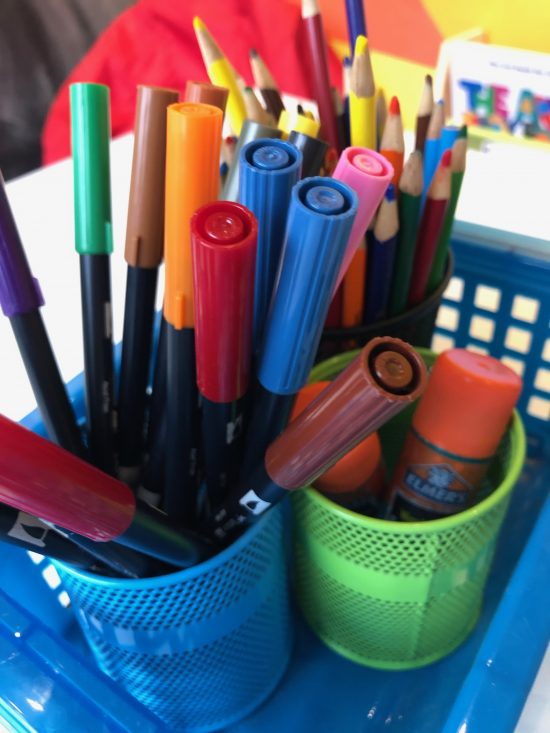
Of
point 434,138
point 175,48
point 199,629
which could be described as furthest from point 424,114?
point 175,48

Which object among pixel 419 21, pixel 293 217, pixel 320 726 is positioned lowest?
pixel 320 726

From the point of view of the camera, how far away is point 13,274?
190 millimetres

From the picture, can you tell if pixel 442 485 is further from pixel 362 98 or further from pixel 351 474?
pixel 362 98

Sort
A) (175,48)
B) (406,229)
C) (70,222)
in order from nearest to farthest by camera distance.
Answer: (406,229)
(70,222)
(175,48)

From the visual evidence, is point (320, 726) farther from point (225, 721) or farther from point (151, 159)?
point (151, 159)

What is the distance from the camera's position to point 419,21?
0.85m

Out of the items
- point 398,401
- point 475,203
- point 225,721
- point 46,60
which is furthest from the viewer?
point 46,60

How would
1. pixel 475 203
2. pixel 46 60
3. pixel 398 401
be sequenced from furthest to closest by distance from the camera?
pixel 46 60 → pixel 475 203 → pixel 398 401

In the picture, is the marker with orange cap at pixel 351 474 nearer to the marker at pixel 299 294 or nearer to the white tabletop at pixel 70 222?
the marker at pixel 299 294

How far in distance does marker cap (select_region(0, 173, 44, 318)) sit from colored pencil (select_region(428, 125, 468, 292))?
0.53 ft

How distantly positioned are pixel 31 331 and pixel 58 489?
7cm

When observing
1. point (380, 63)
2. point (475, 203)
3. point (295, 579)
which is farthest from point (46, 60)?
point (295, 579)

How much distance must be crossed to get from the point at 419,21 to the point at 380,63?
0.24 feet

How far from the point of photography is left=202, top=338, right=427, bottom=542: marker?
0.15 m
